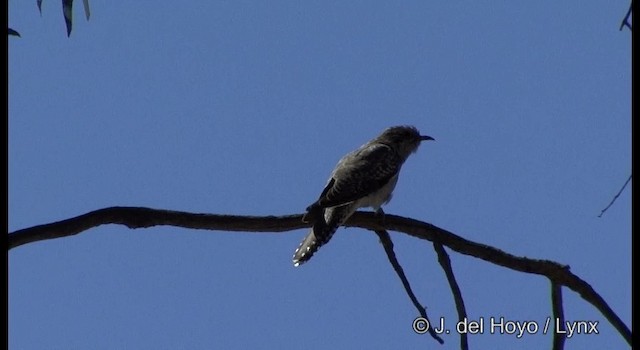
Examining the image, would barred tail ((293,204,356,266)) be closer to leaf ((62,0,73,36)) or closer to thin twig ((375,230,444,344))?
thin twig ((375,230,444,344))

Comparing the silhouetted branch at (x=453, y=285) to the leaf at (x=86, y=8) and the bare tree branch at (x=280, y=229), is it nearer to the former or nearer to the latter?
the bare tree branch at (x=280, y=229)

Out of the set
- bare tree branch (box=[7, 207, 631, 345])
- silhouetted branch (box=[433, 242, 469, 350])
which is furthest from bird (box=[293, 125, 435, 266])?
silhouetted branch (box=[433, 242, 469, 350])

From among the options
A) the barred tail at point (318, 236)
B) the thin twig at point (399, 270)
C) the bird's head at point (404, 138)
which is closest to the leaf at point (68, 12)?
the thin twig at point (399, 270)

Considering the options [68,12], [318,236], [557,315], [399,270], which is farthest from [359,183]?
[68,12]

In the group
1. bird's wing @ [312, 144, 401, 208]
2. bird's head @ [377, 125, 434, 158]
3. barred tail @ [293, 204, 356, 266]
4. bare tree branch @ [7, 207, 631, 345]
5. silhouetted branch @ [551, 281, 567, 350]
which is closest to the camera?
bare tree branch @ [7, 207, 631, 345]

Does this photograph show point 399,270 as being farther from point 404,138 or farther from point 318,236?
point 404,138

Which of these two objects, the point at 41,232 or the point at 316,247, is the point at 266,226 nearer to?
the point at 41,232

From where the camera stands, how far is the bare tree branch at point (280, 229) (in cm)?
388

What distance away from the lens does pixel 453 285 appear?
445 centimetres

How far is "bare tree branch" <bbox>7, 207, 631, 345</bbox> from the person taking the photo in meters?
3.88

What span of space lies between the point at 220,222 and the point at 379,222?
1.02 meters
